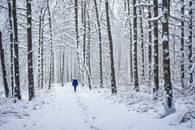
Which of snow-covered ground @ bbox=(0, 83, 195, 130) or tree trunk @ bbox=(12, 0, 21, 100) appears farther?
tree trunk @ bbox=(12, 0, 21, 100)

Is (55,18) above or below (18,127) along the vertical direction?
above

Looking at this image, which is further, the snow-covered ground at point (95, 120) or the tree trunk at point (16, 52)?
the tree trunk at point (16, 52)

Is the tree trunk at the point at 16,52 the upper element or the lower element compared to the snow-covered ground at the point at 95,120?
upper

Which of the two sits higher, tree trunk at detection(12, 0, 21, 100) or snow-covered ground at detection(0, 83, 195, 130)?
tree trunk at detection(12, 0, 21, 100)

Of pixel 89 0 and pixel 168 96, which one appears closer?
pixel 168 96

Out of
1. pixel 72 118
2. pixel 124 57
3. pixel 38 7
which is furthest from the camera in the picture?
pixel 124 57

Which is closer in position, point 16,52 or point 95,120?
point 95,120

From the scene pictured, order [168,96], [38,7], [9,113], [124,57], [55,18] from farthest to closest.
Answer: [124,57] → [55,18] → [38,7] → [9,113] → [168,96]

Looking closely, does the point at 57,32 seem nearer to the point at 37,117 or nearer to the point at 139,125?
the point at 37,117

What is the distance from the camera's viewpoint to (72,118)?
13.5m

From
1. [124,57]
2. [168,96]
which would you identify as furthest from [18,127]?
[124,57]

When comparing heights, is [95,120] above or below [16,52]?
below

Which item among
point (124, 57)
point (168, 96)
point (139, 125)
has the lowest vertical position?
point (124, 57)

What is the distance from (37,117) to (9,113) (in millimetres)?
1679
